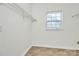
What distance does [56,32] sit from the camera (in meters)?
1.42

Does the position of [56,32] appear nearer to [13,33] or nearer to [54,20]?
[54,20]

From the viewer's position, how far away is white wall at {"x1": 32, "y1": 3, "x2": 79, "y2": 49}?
1389mm

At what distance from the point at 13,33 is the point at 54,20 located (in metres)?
0.50

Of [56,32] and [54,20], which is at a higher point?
[54,20]

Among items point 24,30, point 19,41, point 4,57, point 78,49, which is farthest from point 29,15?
point 78,49

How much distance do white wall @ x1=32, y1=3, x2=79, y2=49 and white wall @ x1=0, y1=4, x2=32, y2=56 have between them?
0.10 meters

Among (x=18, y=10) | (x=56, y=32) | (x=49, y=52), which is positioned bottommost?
(x=49, y=52)

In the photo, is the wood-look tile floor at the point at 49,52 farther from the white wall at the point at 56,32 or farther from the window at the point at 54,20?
the window at the point at 54,20

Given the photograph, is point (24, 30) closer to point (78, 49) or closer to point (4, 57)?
point (4, 57)

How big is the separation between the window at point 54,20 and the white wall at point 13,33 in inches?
8.9

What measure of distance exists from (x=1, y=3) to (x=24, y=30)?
42 cm

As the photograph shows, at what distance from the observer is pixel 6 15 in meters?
1.26

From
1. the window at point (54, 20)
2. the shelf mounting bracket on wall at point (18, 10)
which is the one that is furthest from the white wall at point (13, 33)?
the window at point (54, 20)

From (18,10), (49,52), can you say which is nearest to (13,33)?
(18,10)
